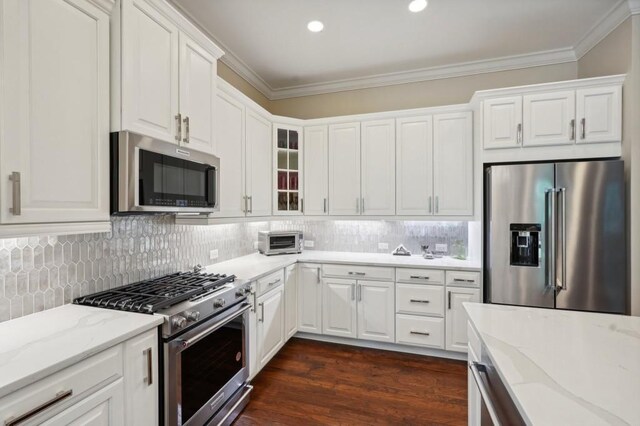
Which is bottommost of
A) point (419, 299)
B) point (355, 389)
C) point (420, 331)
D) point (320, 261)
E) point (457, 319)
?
point (355, 389)

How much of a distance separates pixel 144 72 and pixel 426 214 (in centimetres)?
276

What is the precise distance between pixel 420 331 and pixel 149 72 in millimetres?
3068

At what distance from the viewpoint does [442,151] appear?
3.20m

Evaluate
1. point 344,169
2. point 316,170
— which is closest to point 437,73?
point 344,169

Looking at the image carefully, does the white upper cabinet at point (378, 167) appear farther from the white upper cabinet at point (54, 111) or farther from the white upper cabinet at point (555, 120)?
the white upper cabinet at point (54, 111)

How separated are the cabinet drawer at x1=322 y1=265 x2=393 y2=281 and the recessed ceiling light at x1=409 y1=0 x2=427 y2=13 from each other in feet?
7.58

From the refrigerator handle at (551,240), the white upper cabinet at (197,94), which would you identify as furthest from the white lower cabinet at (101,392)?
the refrigerator handle at (551,240)

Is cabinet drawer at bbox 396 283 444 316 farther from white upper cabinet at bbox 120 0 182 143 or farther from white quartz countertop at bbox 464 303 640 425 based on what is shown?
white upper cabinet at bbox 120 0 182 143

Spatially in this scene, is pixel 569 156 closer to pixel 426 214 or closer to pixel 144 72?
pixel 426 214

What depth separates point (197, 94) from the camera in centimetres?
209

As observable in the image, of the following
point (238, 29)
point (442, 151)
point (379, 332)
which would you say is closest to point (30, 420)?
point (379, 332)

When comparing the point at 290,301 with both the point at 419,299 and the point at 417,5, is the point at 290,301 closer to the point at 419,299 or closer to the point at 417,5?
the point at 419,299

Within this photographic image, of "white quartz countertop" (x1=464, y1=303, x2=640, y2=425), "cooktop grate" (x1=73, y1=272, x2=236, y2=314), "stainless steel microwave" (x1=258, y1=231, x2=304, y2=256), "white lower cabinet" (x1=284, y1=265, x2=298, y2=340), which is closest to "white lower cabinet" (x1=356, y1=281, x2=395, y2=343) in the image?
"white lower cabinet" (x1=284, y1=265, x2=298, y2=340)

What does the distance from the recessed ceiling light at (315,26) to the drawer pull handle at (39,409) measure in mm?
2889
